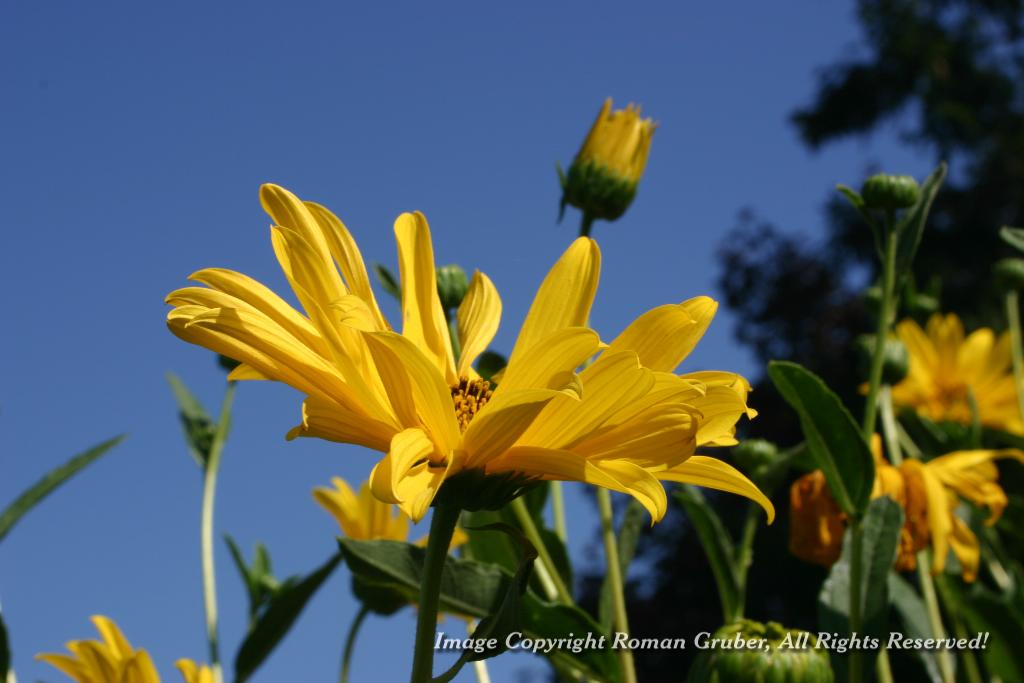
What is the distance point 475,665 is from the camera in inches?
42.3

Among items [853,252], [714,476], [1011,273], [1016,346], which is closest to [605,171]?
[714,476]

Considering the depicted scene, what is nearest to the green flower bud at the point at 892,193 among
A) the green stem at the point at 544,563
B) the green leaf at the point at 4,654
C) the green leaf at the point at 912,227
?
the green leaf at the point at 912,227

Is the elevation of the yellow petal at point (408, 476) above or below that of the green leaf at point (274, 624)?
above

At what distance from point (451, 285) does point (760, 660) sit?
20.8 inches

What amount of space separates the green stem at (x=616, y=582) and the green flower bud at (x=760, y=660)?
5.5 inches

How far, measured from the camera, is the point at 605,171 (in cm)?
125

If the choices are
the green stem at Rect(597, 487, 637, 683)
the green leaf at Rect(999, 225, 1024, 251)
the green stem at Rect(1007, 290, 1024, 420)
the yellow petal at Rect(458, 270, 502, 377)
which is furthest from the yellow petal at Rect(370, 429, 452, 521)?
the green stem at Rect(1007, 290, 1024, 420)

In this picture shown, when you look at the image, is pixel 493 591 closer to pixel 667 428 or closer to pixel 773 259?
pixel 667 428

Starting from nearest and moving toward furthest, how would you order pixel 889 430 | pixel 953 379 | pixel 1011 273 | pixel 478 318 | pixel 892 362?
pixel 478 318 < pixel 889 430 < pixel 892 362 < pixel 1011 273 < pixel 953 379

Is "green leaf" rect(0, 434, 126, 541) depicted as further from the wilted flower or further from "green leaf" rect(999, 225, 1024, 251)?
"green leaf" rect(999, 225, 1024, 251)

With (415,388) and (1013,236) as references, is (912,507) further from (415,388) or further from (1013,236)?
(415,388)

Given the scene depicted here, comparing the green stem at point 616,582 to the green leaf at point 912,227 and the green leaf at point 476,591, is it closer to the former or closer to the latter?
the green leaf at point 476,591

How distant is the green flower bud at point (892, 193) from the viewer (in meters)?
1.18

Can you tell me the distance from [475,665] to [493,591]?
6.4 inches
